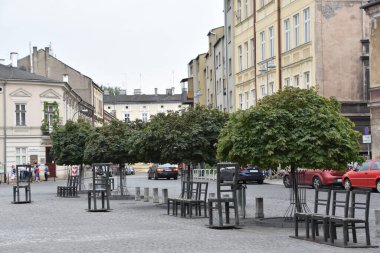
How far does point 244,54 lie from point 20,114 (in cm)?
2302

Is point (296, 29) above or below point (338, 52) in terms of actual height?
above

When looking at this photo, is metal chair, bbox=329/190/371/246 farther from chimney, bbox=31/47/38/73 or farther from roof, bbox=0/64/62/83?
chimney, bbox=31/47/38/73

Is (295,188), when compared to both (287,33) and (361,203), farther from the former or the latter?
(287,33)

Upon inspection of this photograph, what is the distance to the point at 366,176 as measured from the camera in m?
34.1

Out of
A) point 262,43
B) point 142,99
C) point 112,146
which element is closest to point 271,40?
point 262,43

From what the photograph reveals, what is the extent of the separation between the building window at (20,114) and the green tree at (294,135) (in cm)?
5382

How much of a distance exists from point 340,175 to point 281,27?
1515 cm

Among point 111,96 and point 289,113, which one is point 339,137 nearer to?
point 289,113

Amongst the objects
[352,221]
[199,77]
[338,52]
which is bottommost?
[352,221]

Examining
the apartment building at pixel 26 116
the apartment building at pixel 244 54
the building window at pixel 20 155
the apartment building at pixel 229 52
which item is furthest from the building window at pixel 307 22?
the building window at pixel 20 155

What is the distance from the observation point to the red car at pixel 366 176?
1316 inches

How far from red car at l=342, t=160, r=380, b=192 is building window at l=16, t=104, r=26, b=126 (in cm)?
4132

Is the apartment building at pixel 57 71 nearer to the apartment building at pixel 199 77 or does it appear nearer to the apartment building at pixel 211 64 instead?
the apartment building at pixel 199 77

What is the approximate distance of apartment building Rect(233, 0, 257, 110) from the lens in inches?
2227
